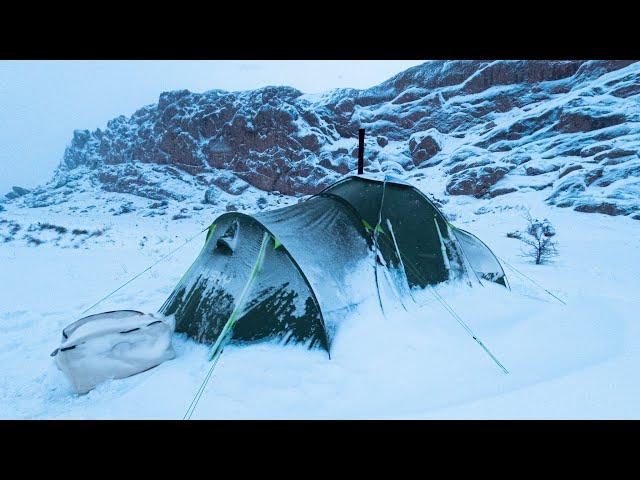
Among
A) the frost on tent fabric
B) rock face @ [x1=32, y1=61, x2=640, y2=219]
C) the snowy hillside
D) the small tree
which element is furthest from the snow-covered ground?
rock face @ [x1=32, y1=61, x2=640, y2=219]

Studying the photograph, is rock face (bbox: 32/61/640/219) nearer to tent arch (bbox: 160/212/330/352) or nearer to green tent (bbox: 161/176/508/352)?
green tent (bbox: 161/176/508/352)

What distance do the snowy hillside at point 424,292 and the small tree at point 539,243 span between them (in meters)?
0.35

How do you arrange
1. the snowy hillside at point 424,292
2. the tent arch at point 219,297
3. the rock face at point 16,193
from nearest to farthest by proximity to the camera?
the snowy hillside at point 424,292 → the tent arch at point 219,297 → the rock face at point 16,193

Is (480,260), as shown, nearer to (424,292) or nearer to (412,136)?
(424,292)

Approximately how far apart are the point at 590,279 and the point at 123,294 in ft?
32.7

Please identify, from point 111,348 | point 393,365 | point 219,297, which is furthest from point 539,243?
point 111,348

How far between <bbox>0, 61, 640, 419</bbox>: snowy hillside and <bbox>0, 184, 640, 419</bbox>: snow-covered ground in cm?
2

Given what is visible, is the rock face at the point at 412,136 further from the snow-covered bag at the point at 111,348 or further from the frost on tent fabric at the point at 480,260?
the snow-covered bag at the point at 111,348

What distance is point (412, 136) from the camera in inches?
1395

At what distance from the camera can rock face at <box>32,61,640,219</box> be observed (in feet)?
69.0

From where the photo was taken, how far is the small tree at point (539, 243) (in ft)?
27.5

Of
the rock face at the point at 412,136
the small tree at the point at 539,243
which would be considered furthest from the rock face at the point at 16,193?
the small tree at the point at 539,243

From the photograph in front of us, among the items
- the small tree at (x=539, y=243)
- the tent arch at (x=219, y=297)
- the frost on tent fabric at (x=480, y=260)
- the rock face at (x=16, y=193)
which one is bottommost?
the small tree at (x=539, y=243)

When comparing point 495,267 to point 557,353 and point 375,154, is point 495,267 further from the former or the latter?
point 375,154
